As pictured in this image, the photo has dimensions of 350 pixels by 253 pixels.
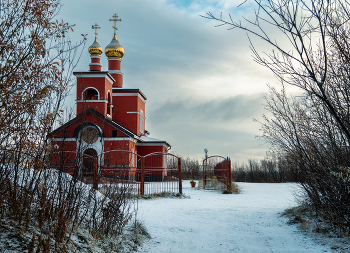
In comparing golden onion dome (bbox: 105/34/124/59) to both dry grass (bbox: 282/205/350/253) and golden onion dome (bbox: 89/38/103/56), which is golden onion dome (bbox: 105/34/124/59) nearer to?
golden onion dome (bbox: 89/38/103/56)

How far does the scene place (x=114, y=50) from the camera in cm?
2767

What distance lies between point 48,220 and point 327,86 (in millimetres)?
4631

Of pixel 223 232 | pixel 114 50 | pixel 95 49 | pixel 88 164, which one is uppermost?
pixel 114 50

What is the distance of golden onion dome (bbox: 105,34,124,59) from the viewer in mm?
27719

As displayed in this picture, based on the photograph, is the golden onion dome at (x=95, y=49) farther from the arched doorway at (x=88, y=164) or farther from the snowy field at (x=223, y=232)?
the snowy field at (x=223, y=232)

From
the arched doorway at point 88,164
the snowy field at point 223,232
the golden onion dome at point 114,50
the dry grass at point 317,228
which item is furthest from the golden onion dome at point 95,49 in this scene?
the dry grass at point 317,228

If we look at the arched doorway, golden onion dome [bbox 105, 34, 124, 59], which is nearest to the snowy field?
the arched doorway

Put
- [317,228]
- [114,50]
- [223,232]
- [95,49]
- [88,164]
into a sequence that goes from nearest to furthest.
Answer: [317,228] → [223,232] → [88,164] → [95,49] → [114,50]

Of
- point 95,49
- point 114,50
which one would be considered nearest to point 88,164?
point 95,49

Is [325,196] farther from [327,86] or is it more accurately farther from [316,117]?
[327,86]

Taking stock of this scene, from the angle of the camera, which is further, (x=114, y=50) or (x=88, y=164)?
(x=114, y=50)

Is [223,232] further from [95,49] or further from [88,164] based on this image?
[95,49]

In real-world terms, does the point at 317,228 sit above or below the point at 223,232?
above

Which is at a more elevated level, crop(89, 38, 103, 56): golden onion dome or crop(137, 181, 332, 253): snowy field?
crop(89, 38, 103, 56): golden onion dome
